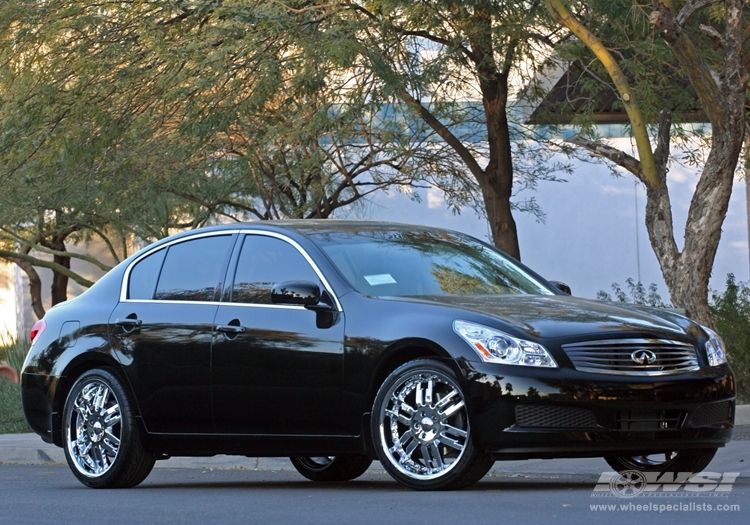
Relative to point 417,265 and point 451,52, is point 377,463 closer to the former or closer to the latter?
point 417,265

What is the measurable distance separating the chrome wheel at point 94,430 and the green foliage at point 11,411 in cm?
563

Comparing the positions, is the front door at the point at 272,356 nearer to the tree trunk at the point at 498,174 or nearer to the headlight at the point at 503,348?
the headlight at the point at 503,348

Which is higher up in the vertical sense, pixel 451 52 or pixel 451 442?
pixel 451 52

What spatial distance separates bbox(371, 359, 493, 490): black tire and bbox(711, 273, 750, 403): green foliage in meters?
7.87

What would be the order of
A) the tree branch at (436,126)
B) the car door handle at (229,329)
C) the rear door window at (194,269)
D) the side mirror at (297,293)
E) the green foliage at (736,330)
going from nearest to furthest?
the side mirror at (297,293) < the car door handle at (229,329) < the rear door window at (194,269) < the green foliage at (736,330) < the tree branch at (436,126)

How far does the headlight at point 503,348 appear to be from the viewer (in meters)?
6.98

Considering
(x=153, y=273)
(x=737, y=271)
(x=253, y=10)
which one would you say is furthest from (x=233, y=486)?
(x=737, y=271)

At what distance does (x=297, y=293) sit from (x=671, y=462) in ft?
8.05

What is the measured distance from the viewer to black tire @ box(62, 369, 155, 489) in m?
8.61

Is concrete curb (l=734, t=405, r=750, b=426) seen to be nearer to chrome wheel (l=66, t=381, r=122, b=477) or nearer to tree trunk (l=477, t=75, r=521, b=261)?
tree trunk (l=477, t=75, r=521, b=261)

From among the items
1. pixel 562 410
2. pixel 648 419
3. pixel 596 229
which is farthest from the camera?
pixel 596 229

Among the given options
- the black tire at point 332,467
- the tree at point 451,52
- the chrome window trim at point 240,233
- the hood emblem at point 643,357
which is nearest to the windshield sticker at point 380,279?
the chrome window trim at point 240,233

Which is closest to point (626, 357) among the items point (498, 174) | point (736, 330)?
point (736, 330)

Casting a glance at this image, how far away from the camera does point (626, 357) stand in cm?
711
